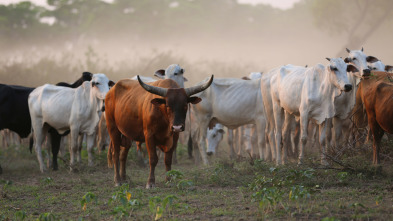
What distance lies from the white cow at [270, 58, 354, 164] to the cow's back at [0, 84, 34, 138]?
5705 mm

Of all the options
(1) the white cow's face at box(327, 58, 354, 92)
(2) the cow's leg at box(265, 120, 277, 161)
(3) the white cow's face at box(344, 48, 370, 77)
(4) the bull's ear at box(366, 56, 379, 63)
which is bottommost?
(2) the cow's leg at box(265, 120, 277, 161)

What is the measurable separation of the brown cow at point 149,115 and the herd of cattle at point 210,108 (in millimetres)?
13

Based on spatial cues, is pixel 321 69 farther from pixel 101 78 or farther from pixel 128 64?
pixel 128 64

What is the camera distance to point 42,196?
7.70 m

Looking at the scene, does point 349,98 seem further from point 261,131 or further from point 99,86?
point 99,86

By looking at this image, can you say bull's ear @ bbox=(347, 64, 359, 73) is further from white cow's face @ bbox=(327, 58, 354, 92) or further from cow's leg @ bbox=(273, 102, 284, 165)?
cow's leg @ bbox=(273, 102, 284, 165)

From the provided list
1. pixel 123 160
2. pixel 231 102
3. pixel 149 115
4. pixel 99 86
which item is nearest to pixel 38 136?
pixel 99 86

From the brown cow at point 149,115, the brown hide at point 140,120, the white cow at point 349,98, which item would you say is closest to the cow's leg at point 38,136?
the brown hide at point 140,120

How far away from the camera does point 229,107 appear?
11375mm

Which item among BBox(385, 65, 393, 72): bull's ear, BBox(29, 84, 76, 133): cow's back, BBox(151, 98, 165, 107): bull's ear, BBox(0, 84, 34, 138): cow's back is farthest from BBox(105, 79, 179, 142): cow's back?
BBox(385, 65, 393, 72): bull's ear

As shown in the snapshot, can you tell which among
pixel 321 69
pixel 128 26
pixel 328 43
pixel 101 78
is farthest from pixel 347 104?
pixel 128 26

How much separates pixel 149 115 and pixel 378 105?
3325 mm

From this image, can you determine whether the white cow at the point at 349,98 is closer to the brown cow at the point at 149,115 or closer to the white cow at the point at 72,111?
the brown cow at the point at 149,115

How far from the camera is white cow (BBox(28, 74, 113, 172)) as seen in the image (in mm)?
11523
